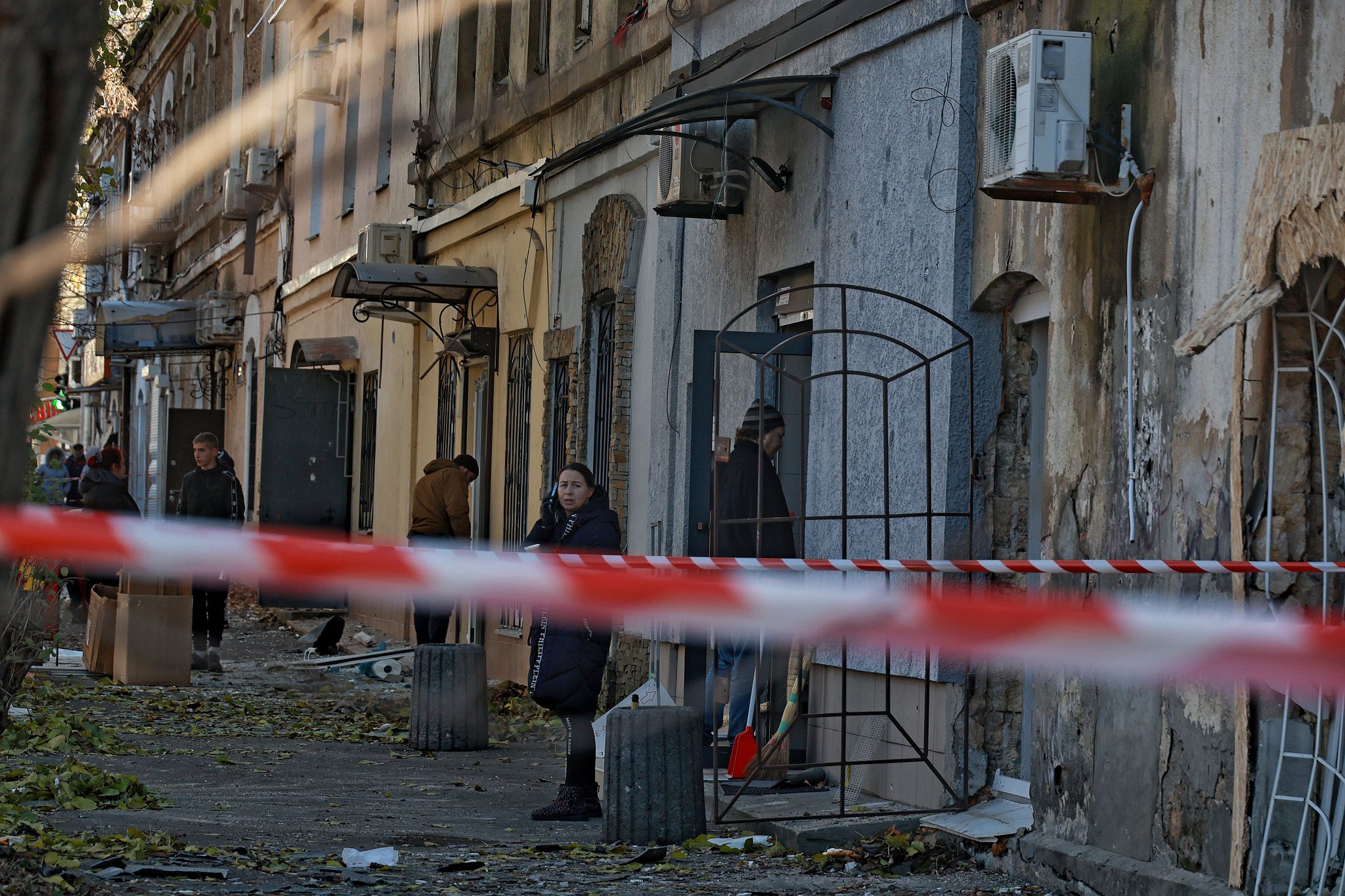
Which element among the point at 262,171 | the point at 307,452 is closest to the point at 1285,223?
the point at 307,452

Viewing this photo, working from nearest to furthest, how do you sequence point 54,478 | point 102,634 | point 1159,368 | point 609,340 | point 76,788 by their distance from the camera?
point 1159,368 → point 76,788 → point 609,340 → point 102,634 → point 54,478

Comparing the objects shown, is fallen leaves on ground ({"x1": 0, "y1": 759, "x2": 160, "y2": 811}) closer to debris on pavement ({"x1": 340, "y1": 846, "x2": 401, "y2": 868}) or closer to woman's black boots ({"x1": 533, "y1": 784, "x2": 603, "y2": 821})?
debris on pavement ({"x1": 340, "y1": 846, "x2": 401, "y2": 868})

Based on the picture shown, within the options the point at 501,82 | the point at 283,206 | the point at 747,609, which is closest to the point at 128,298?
the point at 283,206

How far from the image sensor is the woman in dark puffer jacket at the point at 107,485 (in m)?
16.3

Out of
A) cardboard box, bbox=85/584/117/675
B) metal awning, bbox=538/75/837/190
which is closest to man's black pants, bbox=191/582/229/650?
cardboard box, bbox=85/584/117/675

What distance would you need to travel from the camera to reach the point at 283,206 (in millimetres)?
25016

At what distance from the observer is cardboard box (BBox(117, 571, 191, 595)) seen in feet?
42.4

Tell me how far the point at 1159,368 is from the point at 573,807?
A: 137 inches

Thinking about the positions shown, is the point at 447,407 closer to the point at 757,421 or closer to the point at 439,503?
the point at 439,503

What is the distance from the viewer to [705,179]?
10.4 meters

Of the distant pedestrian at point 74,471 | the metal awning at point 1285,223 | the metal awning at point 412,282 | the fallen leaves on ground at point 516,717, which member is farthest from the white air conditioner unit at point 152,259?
the metal awning at point 1285,223

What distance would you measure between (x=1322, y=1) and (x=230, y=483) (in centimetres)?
1093

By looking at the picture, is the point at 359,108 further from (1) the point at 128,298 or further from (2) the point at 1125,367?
(1) the point at 128,298

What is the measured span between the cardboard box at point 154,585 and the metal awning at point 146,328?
628 inches
